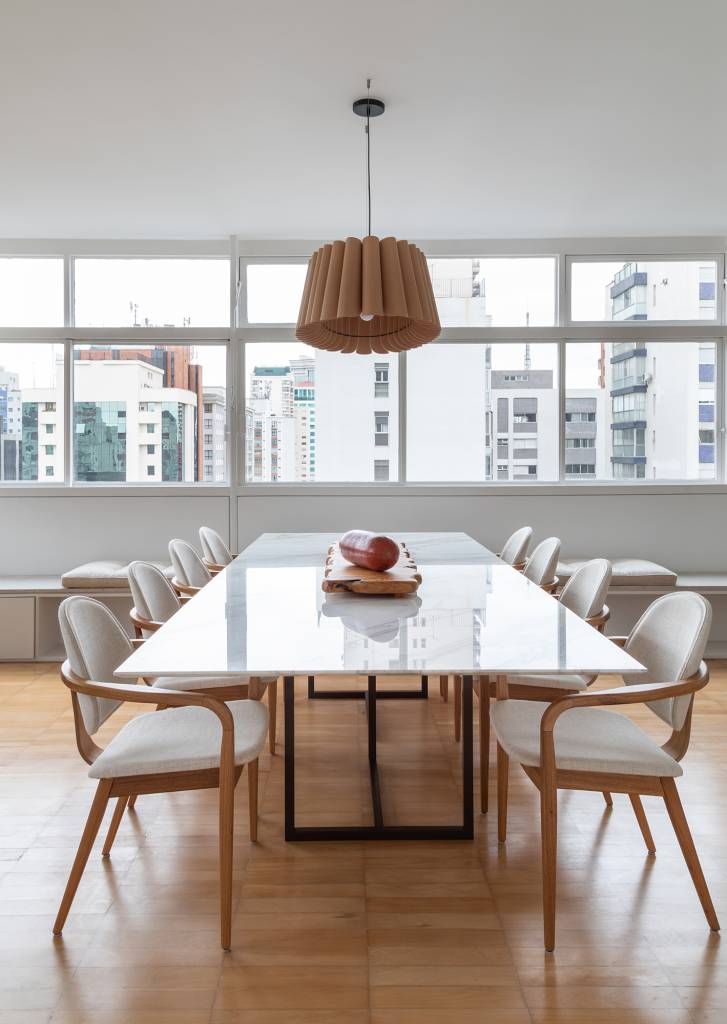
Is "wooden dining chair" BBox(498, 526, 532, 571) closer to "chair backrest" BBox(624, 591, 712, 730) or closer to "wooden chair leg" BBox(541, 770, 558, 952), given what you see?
"chair backrest" BBox(624, 591, 712, 730)

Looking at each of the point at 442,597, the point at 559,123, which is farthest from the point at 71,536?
the point at 559,123

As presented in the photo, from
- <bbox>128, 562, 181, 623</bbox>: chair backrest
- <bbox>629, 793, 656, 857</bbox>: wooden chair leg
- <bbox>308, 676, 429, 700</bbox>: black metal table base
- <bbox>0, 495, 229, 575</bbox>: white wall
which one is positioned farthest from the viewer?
<bbox>0, 495, 229, 575</bbox>: white wall

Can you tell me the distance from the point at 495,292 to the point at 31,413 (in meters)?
3.71

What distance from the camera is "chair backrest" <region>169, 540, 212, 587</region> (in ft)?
12.0

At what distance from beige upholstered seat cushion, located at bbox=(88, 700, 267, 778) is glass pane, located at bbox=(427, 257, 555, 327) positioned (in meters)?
4.11

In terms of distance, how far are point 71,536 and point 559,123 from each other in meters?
4.31

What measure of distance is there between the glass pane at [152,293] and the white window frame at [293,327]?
8 cm

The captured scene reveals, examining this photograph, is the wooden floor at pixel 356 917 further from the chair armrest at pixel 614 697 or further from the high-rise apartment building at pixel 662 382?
the high-rise apartment building at pixel 662 382

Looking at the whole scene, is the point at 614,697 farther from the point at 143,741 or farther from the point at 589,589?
the point at 143,741

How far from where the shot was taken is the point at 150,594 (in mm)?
3100

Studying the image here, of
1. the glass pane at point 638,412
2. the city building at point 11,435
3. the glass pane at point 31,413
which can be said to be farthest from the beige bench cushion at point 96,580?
the glass pane at point 638,412

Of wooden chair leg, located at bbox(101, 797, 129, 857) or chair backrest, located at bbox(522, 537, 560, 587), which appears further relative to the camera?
chair backrest, located at bbox(522, 537, 560, 587)

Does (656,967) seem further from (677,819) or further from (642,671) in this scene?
(642,671)

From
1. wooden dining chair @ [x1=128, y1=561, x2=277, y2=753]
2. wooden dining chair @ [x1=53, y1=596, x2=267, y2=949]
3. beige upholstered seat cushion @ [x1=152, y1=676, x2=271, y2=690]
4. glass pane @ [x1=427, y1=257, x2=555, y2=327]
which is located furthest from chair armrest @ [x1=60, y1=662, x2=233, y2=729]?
glass pane @ [x1=427, y1=257, x2=555, y2=327]
